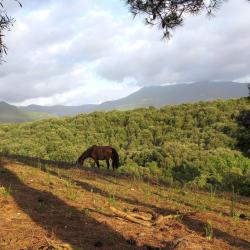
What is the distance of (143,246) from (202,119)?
91322mm

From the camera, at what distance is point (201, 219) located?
10.0m

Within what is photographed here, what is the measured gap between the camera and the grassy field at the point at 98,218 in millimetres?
7469

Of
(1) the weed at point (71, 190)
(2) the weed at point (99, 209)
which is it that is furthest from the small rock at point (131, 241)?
(1) the weed at point (71, 190)

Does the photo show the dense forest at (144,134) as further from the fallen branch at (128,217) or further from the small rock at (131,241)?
the small rock at (131,241)

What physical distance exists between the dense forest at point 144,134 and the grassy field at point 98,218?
4349cm

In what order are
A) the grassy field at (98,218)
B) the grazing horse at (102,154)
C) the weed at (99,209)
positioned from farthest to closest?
the grazing horse at (102,154) < the weed at (99,209) < the grassy field at (98,218)

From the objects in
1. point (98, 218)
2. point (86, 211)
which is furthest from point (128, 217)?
point (86, 211)

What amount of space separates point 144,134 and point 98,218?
90.1 meters

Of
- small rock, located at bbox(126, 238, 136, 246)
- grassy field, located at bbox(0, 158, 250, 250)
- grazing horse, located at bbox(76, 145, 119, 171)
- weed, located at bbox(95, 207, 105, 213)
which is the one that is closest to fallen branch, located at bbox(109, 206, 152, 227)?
grassy field, located at bbox(0, 158, 250, 250)

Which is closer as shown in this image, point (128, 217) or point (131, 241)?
point (131, 241)

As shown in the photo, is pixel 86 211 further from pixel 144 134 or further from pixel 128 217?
pixel 144 134

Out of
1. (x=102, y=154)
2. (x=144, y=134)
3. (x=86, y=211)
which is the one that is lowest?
(x=144, y=134)

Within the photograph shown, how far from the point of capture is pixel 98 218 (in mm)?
9117

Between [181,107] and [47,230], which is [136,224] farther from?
[181,107]
